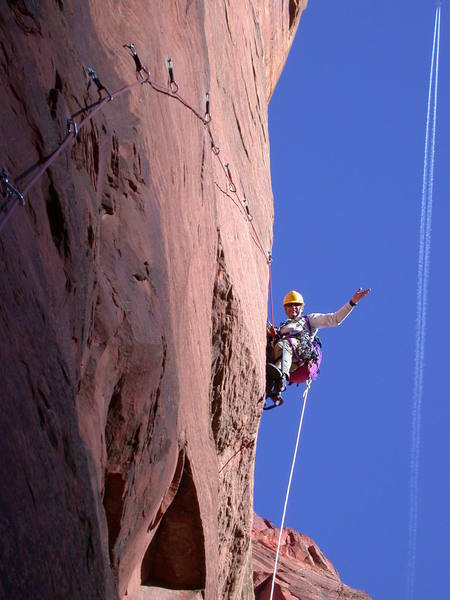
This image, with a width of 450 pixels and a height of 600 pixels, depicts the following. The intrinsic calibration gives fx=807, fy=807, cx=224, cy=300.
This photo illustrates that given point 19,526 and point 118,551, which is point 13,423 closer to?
point 19,526

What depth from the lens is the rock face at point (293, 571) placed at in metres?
15.5

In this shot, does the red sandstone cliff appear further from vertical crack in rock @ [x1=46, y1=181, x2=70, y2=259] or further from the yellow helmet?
the yellow helmet

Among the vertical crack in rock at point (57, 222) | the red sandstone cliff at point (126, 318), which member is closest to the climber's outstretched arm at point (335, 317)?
the red sandstone cliff at point (126, 318)

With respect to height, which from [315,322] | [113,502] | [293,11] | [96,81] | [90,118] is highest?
[293,11]

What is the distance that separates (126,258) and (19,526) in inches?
86.2

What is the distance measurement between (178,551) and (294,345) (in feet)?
17.9

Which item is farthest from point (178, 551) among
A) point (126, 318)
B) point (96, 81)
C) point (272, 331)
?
point (272, 331)

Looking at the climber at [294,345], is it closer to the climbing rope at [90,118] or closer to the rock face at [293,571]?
the climbing rope at [90,118]

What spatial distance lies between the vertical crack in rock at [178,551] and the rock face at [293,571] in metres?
8.79

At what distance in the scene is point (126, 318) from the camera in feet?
14.9

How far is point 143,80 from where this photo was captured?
209 inches

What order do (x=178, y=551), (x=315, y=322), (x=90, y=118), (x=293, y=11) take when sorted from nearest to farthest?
(x=90, y=118)
(x=178, y=551)
(x=315, y=322)
(x=293, y=11)

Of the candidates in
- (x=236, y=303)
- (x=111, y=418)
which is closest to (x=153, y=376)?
(x=111, y=418)

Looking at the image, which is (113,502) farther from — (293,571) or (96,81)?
(293,571)
